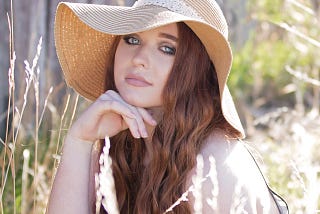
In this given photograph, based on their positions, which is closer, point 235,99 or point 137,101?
point 137,101

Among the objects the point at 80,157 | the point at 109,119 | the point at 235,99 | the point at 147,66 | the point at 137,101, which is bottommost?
the point at 235,99

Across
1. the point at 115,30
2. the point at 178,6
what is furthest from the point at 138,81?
the point at 178,6

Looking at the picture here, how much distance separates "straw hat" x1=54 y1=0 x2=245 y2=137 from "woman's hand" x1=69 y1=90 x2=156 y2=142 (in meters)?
0.21

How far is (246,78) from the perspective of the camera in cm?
720

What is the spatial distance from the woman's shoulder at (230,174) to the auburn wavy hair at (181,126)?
0.04m

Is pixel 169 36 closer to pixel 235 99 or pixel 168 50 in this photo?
pixel 168 50

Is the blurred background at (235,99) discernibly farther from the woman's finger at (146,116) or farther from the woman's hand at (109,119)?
the woman's finger at (146,116)

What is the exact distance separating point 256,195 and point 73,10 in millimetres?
795

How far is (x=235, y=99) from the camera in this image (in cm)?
630

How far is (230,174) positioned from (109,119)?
0.41 meters

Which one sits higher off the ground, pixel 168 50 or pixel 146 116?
pixel 168 50

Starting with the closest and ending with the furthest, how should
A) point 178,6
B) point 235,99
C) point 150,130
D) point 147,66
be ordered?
point 147,66, point 178,6, point 150,130, point 235,99

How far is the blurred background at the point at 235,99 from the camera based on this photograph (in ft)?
9.21

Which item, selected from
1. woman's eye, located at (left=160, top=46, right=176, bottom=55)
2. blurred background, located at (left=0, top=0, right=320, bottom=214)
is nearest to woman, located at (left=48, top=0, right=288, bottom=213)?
woman's eye, located at (left=160, top=46, right=176, bottom=55)
